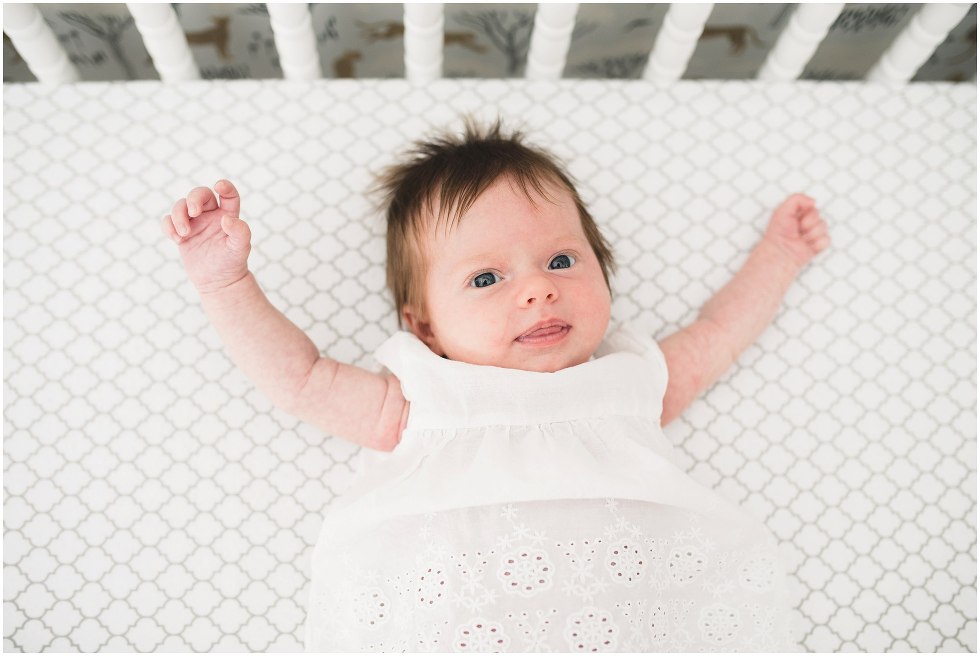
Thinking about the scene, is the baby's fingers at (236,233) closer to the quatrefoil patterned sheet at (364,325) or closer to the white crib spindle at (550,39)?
the quatrefoil patterned sheet at (364,325)

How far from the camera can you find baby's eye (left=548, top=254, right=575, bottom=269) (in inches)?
38.6

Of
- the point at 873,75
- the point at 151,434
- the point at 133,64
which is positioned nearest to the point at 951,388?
the point at 873,75

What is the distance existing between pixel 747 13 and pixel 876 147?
36 centimetres

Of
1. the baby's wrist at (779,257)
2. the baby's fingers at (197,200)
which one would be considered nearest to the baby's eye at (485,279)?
the baby's fingers at (197,200)

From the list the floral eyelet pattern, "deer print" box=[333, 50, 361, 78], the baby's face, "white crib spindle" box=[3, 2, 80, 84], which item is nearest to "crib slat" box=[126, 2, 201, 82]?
"white crib spindle" box=[3, 2, 80, 84]

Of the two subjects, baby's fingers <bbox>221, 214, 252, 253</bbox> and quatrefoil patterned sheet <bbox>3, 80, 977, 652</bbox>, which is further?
quatrefoil patterned sheet <bbox>3, 80, 977, 652</bbox>

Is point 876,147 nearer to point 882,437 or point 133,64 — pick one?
point 882,437

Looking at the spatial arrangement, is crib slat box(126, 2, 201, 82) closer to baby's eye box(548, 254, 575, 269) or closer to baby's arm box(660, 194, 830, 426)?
baby's eye box(548, 254, 575, 269)

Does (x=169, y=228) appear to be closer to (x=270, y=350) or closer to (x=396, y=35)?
(x=270, y=350)

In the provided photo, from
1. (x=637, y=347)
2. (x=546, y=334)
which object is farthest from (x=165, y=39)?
(x=637, y=347)

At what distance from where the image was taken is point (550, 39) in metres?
1.14

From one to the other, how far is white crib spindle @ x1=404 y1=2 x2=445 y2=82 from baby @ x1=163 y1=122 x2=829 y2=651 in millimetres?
209

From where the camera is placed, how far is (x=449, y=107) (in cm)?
122

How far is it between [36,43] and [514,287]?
2.64 feet
